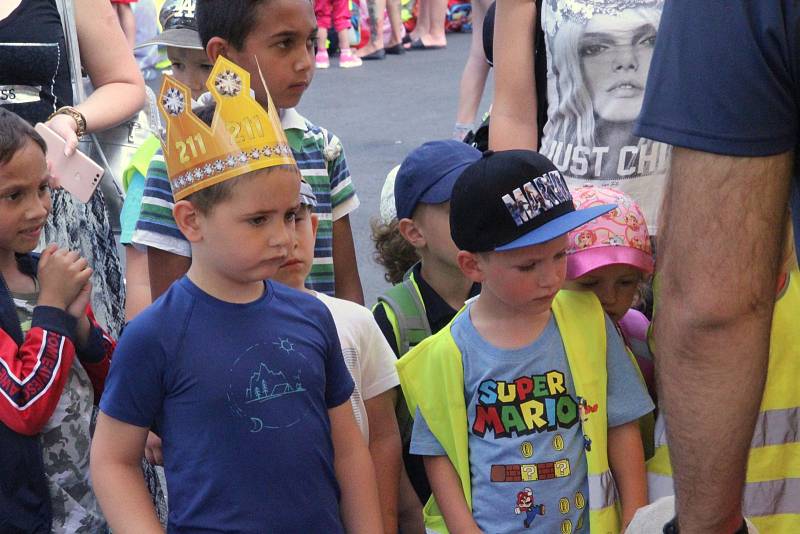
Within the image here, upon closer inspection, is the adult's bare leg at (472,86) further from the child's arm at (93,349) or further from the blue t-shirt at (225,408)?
the blue t-shirt at (225,408)

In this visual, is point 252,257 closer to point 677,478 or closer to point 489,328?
point 489,328

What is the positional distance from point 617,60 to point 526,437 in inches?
39.0

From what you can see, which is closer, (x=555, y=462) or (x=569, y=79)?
(x=555, y=462)

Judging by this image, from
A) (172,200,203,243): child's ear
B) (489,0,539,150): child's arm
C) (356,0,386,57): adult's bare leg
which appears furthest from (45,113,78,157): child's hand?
(356,0,386,57): adult's bare leg

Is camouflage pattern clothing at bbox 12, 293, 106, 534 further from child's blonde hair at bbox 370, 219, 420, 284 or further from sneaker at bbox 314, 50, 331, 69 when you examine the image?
sneaker at bbox 314, 50, 331, 69

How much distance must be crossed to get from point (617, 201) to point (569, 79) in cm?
39

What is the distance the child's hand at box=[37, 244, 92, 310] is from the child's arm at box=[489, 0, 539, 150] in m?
1.14

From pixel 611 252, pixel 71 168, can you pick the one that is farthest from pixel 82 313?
pixel 611 252

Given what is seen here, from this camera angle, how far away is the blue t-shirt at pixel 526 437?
9.13ft

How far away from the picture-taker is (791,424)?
2.81 m

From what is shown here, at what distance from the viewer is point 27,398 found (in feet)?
9.19

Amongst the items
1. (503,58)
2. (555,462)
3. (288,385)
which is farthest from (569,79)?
(288,385)

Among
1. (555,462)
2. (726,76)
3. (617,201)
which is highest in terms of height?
(726,76)

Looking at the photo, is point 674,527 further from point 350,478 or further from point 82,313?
point 82,313
